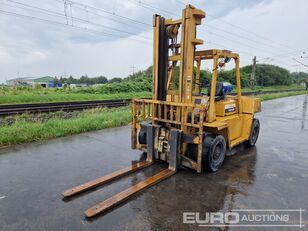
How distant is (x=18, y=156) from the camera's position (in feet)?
16.9

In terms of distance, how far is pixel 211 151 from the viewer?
441 centimetres

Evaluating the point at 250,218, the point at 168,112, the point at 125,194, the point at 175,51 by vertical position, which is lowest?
the point at 250,218

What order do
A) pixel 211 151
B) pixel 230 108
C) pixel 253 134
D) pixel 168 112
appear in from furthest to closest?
1. pixel 253 134
2. pixel 230 108
3. pixel 168 112
4. pixel 211 151

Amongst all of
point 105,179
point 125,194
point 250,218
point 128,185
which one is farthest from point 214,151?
point 105,179

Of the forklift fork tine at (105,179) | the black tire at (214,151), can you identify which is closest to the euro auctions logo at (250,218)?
the black tire at (214,151)

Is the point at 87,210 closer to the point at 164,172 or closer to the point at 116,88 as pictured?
the point at 164,172

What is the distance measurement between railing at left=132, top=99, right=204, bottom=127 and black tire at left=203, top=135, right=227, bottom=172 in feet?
1.59

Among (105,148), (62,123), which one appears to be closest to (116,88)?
(62,123)

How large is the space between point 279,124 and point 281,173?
6319 millimetres

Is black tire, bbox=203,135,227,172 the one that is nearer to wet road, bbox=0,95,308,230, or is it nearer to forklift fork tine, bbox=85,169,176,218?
wet road, bbox=0,95,308,230

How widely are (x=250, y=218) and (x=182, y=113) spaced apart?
2.17 meters

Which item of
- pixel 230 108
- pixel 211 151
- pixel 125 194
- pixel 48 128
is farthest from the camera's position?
pixel 48 128

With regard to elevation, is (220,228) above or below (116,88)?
below

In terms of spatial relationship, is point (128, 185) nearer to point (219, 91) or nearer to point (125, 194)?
point (125, 194)
